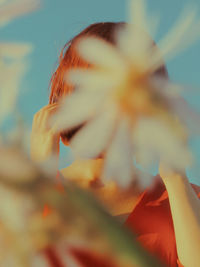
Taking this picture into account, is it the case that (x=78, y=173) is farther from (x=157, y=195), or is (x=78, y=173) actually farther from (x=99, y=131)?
(x=157, y=195)

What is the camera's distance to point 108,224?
0.13ft

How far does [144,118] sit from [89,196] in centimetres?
2

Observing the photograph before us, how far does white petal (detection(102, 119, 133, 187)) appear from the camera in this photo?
71mm

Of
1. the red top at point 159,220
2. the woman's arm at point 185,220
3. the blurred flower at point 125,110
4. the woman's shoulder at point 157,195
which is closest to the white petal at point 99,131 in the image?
the blurred flower at point 125,110

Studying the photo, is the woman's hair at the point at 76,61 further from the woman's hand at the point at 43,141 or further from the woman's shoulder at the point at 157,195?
the woman's shoulder at the point at 157,195

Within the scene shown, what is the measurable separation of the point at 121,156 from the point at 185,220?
0.36 m

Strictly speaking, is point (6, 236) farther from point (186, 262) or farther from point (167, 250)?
point (167, 250)

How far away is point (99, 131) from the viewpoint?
0.20ft

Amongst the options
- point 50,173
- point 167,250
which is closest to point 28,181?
point 50,173

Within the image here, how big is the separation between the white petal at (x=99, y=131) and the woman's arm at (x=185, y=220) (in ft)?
1.15

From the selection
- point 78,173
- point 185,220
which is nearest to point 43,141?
→ point 78,173

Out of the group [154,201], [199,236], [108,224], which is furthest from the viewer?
[154,201]

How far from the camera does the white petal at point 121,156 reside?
2.8 inches

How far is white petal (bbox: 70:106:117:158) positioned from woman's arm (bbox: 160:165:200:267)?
0.35 meters
